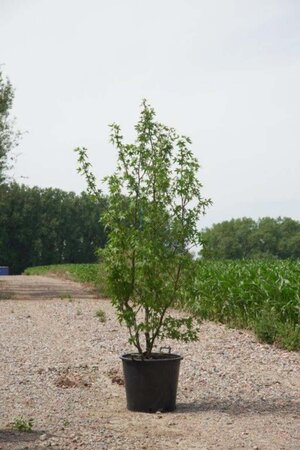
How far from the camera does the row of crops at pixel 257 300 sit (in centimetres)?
1298

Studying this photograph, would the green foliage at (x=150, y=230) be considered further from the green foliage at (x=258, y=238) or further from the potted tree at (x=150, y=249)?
the green foliage at (x=258, y=238)

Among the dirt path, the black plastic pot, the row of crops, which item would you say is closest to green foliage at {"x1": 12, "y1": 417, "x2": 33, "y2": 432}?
the dirt path

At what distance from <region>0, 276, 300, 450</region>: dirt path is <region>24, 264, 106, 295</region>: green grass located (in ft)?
32.4

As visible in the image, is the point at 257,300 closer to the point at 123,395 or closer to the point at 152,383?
the point at 123,395

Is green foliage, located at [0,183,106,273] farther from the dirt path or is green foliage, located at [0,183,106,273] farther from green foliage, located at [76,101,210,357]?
green foliage, located at [76,101,210,357]

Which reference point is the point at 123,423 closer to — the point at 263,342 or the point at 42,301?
the point at 263,342

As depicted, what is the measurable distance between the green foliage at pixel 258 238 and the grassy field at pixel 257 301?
6068 centimetres

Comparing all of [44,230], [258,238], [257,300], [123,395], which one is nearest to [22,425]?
[123,395]

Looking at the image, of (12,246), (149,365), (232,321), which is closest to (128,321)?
(149,365)

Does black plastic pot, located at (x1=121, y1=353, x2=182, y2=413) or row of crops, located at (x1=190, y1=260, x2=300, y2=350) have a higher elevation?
row of crops, located at (x1=190, y1=260, x2=300, y2=350)

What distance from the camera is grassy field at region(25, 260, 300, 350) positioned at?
1298 centimetres

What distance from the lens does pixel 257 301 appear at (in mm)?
14930

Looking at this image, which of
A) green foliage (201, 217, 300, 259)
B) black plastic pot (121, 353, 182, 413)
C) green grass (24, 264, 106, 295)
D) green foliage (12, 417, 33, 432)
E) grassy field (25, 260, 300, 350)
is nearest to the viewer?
green foliage (12, 417, 33, 432)

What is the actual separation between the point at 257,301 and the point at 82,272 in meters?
27.7
